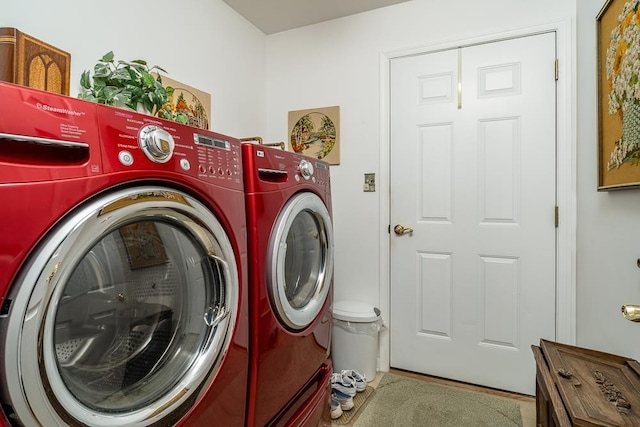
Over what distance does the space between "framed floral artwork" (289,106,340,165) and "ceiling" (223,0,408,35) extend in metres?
0.61

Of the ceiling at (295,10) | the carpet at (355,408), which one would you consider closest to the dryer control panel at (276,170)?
the carpet at (355,408)

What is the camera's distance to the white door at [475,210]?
1909 mm

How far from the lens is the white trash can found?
6.85ft

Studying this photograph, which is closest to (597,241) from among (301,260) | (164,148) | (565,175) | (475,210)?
(565,175)

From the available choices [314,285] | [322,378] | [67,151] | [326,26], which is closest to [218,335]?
[67,151]

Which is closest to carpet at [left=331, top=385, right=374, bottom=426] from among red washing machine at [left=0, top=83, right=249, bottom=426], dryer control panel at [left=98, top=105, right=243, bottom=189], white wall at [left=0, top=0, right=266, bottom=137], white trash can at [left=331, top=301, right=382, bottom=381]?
white trash can at [left=331, top=301, right=382, bottom=381]

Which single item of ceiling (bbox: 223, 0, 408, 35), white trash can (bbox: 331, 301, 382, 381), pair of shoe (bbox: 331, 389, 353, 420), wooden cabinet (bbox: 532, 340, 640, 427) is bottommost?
pair of shoe (bbox: 331, 389, 353, 420)

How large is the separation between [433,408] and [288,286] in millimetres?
1130

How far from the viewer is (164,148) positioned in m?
0.76

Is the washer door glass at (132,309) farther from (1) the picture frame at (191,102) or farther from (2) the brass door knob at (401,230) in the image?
(2) the brass door knob at (401,230)

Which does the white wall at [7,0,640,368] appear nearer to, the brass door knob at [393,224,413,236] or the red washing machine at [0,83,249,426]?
the brass door knob at [393,224,413,236]

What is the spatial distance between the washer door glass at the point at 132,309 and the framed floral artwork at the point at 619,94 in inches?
51.6

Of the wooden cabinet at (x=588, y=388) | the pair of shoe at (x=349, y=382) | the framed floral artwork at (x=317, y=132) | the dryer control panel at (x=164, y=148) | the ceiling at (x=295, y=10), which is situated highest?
the ceiling at (x=295, y=10)

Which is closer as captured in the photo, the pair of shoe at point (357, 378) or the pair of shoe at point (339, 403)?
the pair of shoe at point (339, 403)
